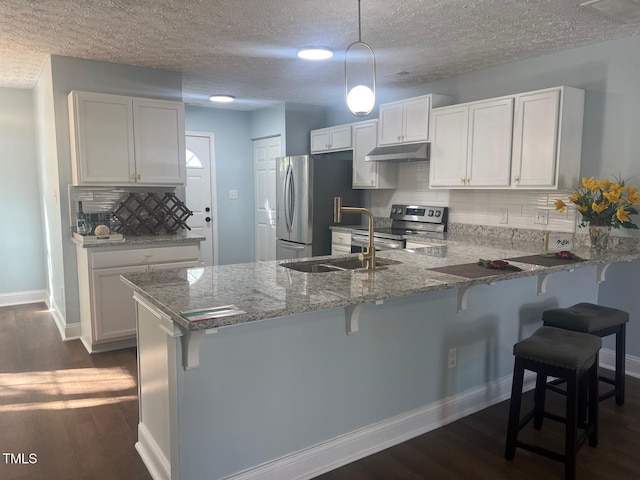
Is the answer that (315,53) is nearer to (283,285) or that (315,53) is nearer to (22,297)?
(283,285)

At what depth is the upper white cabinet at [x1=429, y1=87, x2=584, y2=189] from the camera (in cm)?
335

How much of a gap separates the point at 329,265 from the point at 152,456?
1.28 m

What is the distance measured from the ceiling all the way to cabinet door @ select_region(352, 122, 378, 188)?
27.8 inches

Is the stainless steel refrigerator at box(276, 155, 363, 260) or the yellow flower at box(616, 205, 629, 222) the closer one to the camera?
the yellow flower at box(616, 205, 629, 222)

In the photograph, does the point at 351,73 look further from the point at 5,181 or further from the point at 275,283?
the point at 5,181

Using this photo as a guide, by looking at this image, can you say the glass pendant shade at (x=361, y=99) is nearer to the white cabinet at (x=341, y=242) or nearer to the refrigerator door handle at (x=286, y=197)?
the white cabinet at (x=341, y=242)

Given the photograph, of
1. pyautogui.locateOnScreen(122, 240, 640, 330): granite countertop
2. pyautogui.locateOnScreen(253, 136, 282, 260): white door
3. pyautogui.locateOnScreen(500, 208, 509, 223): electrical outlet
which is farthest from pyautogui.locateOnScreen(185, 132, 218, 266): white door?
pyautogui.locateOnScreen(122, 240, 640, 330): granite countertop

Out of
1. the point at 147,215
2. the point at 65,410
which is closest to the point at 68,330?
the point at 147,215

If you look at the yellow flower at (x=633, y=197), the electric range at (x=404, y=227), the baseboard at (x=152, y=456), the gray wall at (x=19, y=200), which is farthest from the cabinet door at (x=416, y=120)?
the gray wall at (x=19, y=200)

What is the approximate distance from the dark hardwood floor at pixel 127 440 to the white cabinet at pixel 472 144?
1730 mm

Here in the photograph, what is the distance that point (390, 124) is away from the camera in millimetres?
4617

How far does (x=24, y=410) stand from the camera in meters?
2.76

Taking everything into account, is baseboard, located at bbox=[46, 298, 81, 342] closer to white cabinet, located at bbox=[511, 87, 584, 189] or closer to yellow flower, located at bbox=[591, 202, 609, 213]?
white cabinet, located at bbox=[511, 87, 584, 189]

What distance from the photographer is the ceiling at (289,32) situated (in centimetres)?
267
